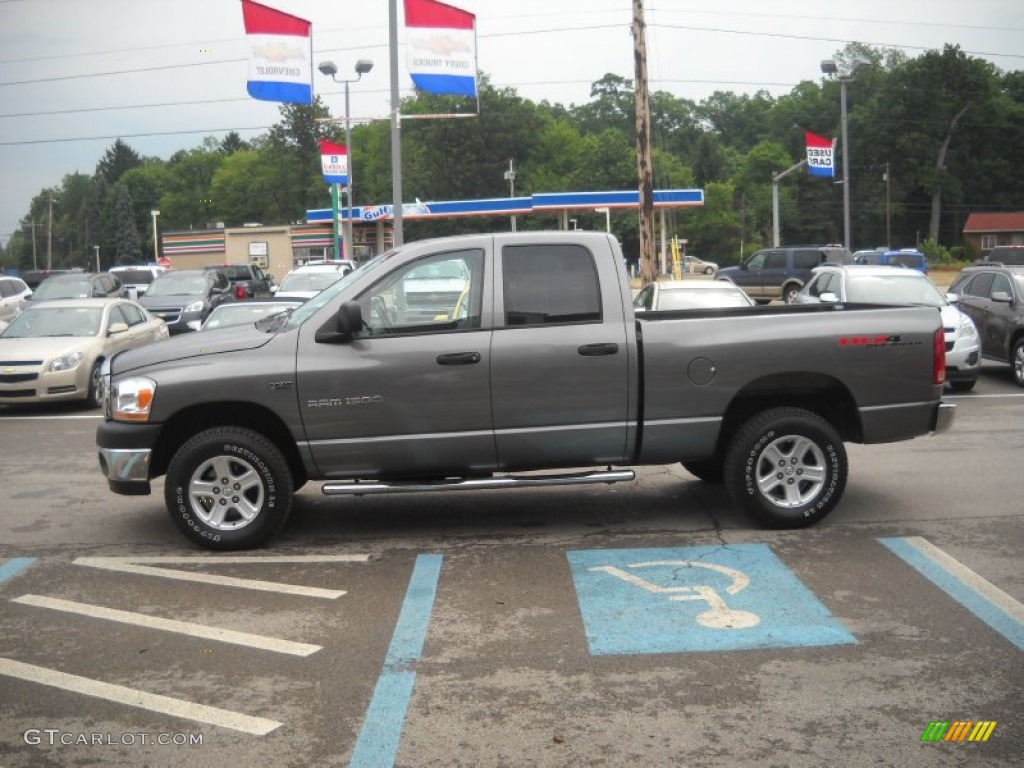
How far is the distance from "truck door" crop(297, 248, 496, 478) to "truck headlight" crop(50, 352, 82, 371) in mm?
9308

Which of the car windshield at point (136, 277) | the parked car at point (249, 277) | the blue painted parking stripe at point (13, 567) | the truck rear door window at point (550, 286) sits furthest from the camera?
the car windshield at point (136, 277)

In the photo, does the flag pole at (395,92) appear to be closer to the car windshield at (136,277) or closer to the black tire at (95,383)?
the black tire at (95,383)

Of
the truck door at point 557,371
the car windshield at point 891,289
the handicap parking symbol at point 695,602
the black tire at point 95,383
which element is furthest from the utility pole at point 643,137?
the handicap parking symbol at point 695,602

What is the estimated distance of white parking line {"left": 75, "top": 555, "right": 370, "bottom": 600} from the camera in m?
6.69

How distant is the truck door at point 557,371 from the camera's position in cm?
743

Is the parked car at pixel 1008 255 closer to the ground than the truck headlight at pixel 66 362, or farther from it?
farther from it

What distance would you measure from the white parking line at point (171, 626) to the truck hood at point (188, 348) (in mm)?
1724

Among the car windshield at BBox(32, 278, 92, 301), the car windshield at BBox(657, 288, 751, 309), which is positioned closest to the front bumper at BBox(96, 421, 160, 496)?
the car windshield at BBox(657, 288, 751, 309)

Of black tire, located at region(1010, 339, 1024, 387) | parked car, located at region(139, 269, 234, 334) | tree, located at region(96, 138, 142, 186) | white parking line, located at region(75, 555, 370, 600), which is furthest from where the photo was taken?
tree, located at region(96, 138, 142, 186)

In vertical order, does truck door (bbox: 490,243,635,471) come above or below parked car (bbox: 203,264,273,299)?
below

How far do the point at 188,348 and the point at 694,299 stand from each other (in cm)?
865

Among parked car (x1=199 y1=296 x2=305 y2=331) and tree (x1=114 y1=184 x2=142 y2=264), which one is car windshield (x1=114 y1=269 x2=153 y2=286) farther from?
tree (x1=114 y1=184 x2=142 y2=264)

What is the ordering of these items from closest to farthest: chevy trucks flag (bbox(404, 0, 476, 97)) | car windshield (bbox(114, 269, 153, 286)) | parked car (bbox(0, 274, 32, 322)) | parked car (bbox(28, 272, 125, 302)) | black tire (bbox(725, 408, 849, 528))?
black tire (bbox(725, 408, 849, 528)) < chevy trucks flag (bbox(404, 0, 476, 97)) < parked car (bbox(28, 272, 125, 302)) < parked car (bbox(0, 274, 32, 322)) < car windshield (bbox(114, 269, 153, 286))

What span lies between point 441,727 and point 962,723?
211cm
